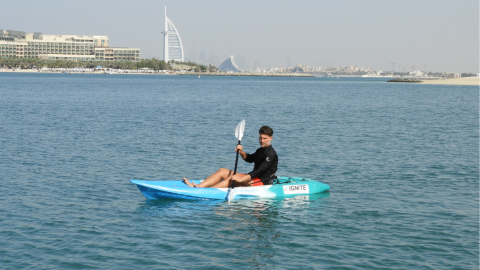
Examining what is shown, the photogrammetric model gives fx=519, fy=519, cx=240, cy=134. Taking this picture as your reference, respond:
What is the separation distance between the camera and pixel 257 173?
1320 centimetres

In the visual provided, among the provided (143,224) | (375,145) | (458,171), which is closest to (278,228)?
(143,224)

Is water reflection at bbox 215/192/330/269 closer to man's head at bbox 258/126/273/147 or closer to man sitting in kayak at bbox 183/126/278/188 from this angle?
man sitting in kayak at bbox 183/126/278/188

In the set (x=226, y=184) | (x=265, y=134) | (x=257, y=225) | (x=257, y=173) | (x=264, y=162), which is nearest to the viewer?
(x=257, y=225)

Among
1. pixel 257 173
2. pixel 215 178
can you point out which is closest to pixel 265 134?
pixel 257 173

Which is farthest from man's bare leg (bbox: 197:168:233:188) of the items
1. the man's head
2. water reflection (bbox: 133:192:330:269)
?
the man's head

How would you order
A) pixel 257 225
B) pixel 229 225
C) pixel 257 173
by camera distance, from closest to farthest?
pixel 229 225
pixel 257 225
pixel 257 173

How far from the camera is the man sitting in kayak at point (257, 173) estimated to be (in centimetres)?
1288

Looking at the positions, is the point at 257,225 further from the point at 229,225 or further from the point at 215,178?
the point at 215,178

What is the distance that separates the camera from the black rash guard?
42.4ft

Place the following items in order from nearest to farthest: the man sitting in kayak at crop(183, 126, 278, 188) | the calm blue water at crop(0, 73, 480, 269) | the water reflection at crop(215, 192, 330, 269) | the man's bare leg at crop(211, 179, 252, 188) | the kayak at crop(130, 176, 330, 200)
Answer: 1. the calm blue water at crop(0, 73, 480, 269)
2. the water reflection at crop(215, 192, 330, 269)
3. the man sitting in kayak at crop(183, 126, 278, 188)
4. the kayak at crop(130, 176, 330, 200)
5. the man's bare leg at crop(211, 179, 252, 188)

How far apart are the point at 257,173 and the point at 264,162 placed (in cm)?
37

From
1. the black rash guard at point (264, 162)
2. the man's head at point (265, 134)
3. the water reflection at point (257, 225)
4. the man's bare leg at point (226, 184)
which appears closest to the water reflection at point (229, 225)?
the water reflection at point (257, 225)

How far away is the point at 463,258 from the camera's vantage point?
970 cm

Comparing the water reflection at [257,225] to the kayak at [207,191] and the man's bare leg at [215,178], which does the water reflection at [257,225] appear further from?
the man's bare leg at [215,178]
